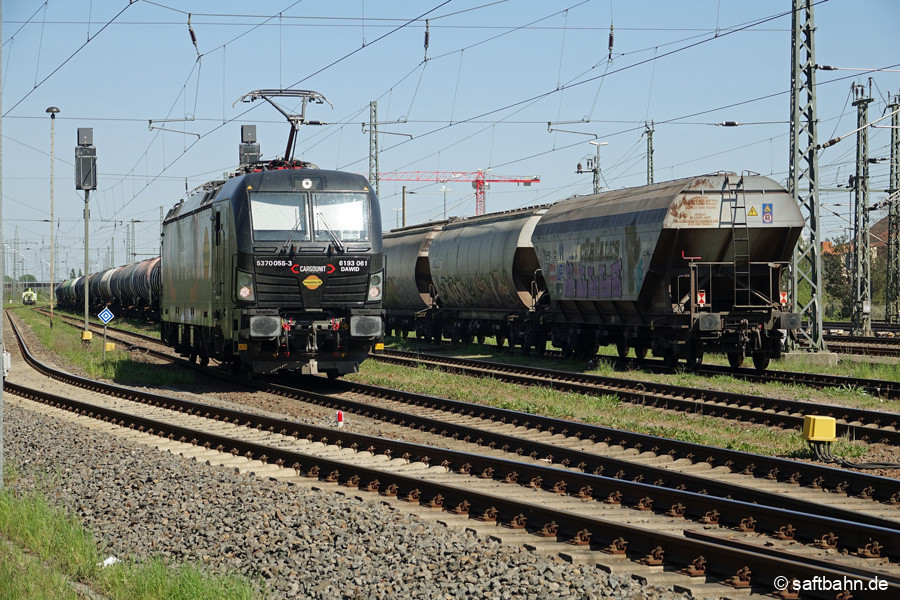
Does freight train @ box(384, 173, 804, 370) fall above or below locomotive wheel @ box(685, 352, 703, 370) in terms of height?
above

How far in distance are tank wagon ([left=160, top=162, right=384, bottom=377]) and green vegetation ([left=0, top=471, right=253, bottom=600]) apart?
882 centimetres

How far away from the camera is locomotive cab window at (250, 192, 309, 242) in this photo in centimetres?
1741

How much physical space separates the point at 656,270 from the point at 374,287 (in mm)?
6270

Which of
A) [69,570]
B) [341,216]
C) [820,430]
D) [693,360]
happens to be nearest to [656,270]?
[693,360]

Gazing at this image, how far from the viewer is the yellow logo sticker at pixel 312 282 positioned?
57.4 feet

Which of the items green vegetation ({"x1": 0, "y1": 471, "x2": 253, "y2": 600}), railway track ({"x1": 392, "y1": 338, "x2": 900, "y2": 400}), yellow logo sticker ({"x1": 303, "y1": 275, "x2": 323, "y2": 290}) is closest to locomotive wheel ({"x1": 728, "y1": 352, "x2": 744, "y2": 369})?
railway track ({"x1": 392, "y1": 338, "x2": 900, "y2": 400})

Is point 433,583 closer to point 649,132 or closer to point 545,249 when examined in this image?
point 545,249

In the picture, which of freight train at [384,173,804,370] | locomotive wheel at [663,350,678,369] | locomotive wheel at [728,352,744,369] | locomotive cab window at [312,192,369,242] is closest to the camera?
locomotive cab window at [312,192,369,242]

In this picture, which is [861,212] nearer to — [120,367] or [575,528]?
[120,367]

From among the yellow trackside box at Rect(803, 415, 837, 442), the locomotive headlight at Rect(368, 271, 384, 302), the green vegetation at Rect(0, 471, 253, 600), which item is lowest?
the green vegetation at Rect(0, 471, 253, 600)

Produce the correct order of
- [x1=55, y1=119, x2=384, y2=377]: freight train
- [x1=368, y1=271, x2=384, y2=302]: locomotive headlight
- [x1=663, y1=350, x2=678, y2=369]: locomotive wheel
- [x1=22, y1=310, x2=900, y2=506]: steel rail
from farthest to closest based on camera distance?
[x1=663, y1=350, x2=678, y2=369]: locomotive wheel
[x1=368, y1=271, x2=384, y2=302]: locomotive headlight
[x1=55, y1=119, x2=384, y2=377]: freight train
[x1=22, y1=310, x2=900, y2=506]: steel rail

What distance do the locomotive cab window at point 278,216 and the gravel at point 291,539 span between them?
678 cm

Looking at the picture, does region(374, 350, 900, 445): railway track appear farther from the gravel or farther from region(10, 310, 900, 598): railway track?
the gravel

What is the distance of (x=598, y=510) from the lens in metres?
8.62
